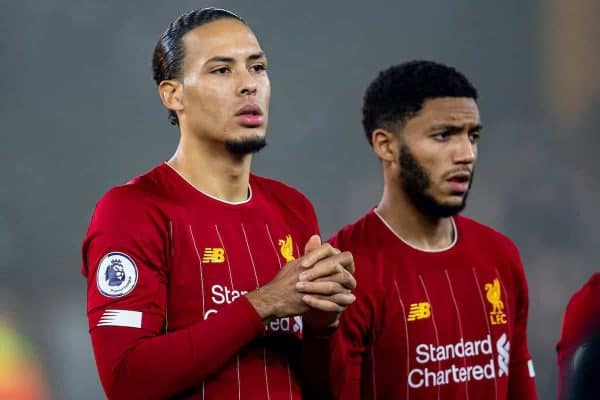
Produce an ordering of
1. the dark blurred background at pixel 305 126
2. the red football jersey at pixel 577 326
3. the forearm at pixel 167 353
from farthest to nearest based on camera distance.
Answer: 1. the dark blurred background at pixel 305 126
2. the red football jersey at pixel 577 326
3. the forearm at pixel 167 353

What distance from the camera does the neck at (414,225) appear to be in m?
2.73

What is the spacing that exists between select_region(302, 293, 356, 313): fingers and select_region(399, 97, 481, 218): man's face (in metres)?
0.73

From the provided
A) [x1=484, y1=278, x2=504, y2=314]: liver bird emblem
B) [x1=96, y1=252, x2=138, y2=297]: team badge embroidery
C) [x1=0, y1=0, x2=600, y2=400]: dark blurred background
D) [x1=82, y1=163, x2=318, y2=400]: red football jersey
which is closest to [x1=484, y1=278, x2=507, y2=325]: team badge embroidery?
[x1=484, y1=278, x2=504, y2=314]: liver bird emblem

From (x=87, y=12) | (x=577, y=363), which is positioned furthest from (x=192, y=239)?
(x=87, y=12)

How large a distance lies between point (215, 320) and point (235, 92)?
48 cm

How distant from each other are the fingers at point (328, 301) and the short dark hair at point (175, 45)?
552 millimetres

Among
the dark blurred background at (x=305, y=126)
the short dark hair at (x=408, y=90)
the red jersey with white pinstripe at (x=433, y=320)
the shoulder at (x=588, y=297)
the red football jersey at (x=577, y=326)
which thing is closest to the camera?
the red football jersey at (x=577, y=326)

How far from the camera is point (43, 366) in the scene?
474 cm

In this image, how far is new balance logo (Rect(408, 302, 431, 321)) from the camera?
102 inches

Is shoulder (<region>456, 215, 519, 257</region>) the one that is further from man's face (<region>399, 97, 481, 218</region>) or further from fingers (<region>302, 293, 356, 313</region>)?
fingers (<region>302, 293, 356, 313</region>)

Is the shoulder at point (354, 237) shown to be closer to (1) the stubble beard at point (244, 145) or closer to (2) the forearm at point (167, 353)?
(1) the stubble beard at point (244, 145)

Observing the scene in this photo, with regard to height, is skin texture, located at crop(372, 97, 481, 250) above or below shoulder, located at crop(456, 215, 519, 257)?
above

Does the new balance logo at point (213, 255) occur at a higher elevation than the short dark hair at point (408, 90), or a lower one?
lower

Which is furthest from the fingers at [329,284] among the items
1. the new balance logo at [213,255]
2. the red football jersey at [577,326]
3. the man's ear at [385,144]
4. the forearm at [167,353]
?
the man's ear at [385,144]
